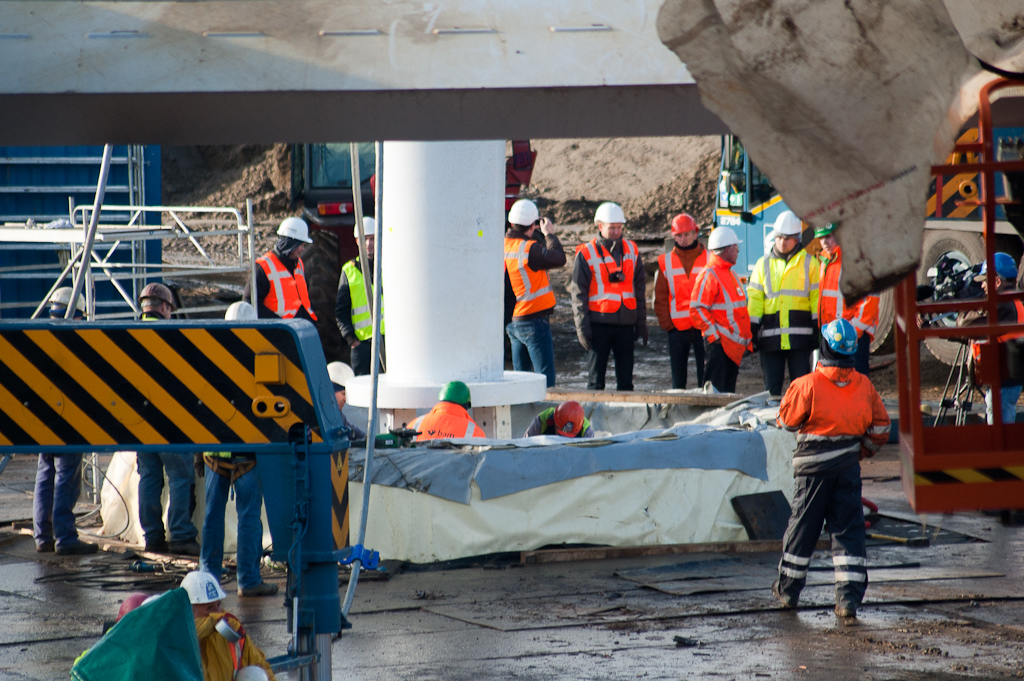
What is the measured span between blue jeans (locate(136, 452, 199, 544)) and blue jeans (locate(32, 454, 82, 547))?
1.62 feet

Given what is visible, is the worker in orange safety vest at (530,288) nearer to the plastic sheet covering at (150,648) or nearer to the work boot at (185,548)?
the work boot at (185,548)

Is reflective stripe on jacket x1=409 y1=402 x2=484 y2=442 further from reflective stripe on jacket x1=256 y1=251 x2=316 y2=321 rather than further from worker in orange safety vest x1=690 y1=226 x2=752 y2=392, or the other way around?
worker in orange safety vest x1=690 y1=226 x2=752 y2=392

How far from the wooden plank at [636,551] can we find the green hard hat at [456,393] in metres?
1.48

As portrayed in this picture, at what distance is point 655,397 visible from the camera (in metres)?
11.4

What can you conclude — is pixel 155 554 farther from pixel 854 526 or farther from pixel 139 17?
pixel 139 17

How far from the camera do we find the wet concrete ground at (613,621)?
652 cm

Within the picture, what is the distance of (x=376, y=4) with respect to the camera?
3639 mm

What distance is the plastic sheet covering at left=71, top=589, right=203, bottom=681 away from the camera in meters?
3.76

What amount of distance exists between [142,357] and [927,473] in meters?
2.61

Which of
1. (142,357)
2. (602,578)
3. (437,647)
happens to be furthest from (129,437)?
(602,578)

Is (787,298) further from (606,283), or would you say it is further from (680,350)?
(606,283)

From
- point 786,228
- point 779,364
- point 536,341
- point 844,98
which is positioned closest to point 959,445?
point 844,98

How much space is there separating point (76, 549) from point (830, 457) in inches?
216

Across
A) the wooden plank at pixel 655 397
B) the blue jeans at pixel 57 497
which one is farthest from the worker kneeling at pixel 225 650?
the wooden plank at pixel 655 397
